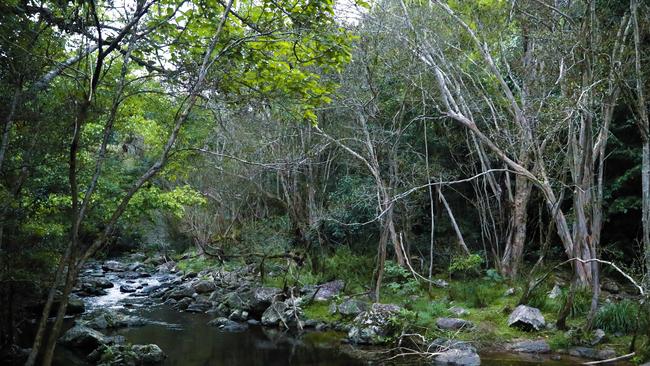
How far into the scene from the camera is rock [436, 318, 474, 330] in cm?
1096

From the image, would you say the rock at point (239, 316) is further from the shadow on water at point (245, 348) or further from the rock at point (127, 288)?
the rock at point (127, 288)

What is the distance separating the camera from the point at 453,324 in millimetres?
11094

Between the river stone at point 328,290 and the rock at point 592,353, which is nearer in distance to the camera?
the rock at point 592,353

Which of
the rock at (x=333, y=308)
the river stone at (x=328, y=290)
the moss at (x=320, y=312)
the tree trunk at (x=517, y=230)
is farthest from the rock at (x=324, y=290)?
the tree trunk at (x=517, y=230)

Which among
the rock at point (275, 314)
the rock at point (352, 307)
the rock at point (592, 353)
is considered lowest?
the rock at point (275, 314)

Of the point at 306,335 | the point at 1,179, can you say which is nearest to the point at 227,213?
the point at 306,335

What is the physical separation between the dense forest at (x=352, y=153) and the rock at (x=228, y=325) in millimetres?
574

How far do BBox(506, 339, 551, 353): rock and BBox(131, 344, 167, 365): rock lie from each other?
23.1 ft

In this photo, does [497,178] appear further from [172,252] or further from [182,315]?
[172,252]

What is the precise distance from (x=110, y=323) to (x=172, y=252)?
1758 centimetres

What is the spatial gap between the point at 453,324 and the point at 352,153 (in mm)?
5613

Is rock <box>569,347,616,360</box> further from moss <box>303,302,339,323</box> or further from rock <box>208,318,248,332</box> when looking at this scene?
rock <box>208,318,248,332</box>

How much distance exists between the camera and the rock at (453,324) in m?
11.0

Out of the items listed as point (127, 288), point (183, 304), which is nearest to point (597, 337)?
point (183, 304)
